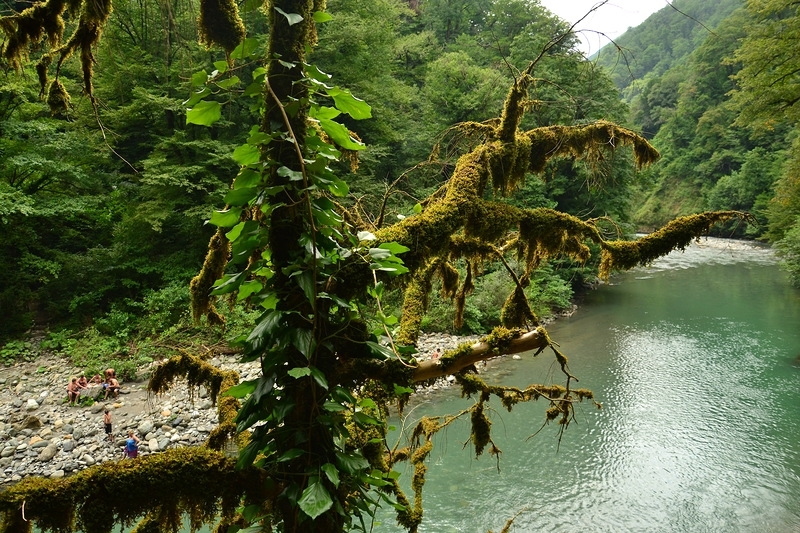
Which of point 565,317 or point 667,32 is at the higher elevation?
point 667,32

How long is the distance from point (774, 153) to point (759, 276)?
43.3ft

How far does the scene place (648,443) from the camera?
7.93 m

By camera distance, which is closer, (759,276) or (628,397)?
(628,397)

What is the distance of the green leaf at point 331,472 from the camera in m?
1.33

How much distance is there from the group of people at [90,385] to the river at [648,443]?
6722mm

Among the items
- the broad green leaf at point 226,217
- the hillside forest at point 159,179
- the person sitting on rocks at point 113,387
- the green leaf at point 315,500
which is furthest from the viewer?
the hillside forest at point 159,179

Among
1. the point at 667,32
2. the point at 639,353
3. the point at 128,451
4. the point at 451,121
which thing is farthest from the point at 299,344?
the point at 667,32

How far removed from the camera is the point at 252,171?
144 cm

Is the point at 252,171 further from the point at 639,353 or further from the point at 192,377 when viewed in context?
the point at 639,353

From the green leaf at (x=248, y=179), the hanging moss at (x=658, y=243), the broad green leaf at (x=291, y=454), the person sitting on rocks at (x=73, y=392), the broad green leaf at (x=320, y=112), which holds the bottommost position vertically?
the person sitting on rocks at (x=73, y=392)

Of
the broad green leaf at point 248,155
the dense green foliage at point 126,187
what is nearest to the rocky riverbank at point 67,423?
the dense green foliage at point 126,187

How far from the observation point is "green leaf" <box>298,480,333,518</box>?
1232 mm

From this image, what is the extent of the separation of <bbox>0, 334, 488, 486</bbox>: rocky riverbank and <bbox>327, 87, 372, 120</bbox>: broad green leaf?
6.09 metres

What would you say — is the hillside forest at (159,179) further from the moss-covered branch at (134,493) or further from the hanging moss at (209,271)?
the moss-covered branch at (134,493)
